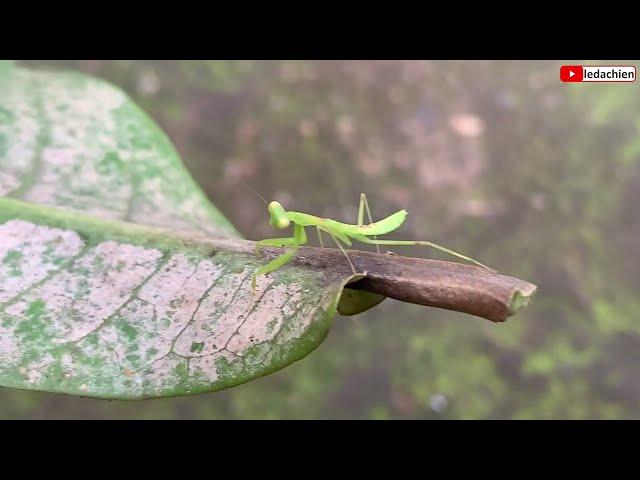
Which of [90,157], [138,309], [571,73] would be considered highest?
[571,73]

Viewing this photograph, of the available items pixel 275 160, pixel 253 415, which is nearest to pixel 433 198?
pixel 275 160

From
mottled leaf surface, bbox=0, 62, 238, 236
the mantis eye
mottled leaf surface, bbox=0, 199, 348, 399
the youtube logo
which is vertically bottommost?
mottled leaf surface, bbox=0, 199, 348, 399

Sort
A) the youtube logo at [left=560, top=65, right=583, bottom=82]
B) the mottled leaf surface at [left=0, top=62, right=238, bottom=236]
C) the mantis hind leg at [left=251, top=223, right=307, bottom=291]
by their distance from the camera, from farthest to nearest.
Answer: the youtube logo at [left=560, top=65, right=583, bottom=82] → the mottled leaf surface at [left=0, top=62, right=238, bottom=236] → the mantis hind leg at [left=251, top=223, right=307, bottom=291]

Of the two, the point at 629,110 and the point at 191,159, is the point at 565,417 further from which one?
the point at 191,159

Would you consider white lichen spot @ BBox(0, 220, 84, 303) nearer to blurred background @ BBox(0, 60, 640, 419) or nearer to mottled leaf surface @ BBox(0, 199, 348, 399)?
mottled leaf surface @ BBox(0, 199, 348, 399)

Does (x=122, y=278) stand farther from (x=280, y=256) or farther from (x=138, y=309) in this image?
(x=280, y=256)

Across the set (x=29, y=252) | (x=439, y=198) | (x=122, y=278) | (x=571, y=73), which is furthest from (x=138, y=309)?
(x=571, y=73)

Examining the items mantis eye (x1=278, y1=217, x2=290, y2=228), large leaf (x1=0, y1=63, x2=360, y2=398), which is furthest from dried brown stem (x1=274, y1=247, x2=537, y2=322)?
mantis eye (x1=278, y1=217, x2=290, y2=228)
